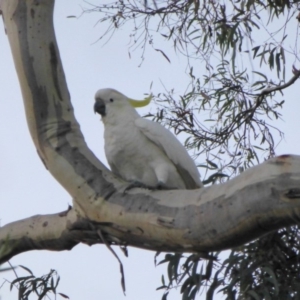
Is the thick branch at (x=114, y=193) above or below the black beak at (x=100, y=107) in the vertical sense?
below

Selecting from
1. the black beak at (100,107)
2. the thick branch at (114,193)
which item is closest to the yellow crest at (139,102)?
the black beak at (100,107)

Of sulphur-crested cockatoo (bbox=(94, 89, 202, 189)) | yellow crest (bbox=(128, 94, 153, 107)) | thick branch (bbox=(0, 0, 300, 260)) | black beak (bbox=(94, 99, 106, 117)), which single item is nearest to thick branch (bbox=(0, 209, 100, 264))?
thick branch (bbox=(0, 0, 300, 260))

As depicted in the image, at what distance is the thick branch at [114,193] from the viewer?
1.86 metres

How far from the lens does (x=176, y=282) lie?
2984 millimetres

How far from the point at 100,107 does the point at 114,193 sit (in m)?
0.88

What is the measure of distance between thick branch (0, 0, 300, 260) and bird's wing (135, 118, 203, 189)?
540mm

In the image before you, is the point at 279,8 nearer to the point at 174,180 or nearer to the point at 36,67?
the point at 174,180

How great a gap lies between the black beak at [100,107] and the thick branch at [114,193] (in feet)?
2.20

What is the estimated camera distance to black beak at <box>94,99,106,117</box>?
3.05 meters

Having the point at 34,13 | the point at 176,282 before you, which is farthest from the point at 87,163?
the point at 176,282

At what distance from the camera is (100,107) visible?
306cm

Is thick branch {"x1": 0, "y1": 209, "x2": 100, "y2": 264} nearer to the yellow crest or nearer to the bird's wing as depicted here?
the bird's wing

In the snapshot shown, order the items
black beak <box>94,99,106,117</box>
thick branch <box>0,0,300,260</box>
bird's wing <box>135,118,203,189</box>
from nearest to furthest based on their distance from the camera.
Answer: thick branch <box>0,0,300,260</box> < bird's wing <box>135,118,203,189</box> < black beak <box>94,99,106,117</box>

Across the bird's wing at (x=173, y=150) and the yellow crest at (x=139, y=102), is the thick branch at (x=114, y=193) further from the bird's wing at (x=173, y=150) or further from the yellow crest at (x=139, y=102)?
the yellow crest at (x=139, y=102)
